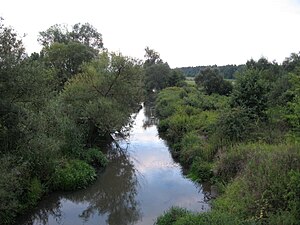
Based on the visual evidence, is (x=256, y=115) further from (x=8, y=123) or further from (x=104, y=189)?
(x=8, y=123)

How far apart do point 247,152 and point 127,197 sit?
20.8 feet

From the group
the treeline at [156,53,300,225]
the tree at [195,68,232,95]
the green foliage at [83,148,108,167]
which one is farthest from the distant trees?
the green foliage at [83,148,108,167]

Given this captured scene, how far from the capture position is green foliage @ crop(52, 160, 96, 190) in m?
16.6

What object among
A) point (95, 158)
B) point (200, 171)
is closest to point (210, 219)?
point (200, 171)

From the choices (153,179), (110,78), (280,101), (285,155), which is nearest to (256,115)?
(280,101)

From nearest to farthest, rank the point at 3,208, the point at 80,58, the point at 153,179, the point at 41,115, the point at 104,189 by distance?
1. the point at 3,208
2. the point at 41,115
3. the point at 104,189
4. the point at 153,179
5. the point at 80,58

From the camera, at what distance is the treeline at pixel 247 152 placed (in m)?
10.8

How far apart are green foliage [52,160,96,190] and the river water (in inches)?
14.3

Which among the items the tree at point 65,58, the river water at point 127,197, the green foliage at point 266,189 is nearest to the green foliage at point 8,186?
the river water at point 127,197

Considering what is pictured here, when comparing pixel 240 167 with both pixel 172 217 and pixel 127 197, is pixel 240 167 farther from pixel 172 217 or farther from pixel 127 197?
pixel 127 197

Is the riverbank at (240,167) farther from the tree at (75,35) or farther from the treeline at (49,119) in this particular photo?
the tree at (75,35)

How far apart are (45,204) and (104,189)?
3.37 meters

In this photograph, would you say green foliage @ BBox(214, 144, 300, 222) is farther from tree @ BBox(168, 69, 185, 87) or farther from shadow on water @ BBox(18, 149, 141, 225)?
tree @ BBox(168, 69, 185, 87)

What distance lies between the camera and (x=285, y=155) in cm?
1200
